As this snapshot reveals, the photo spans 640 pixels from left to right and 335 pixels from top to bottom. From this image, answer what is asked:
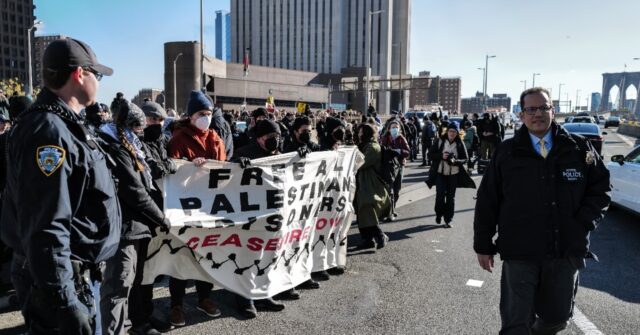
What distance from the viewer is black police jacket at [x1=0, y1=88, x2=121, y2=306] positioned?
2.03m

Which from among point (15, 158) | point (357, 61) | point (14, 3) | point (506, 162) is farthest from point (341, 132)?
point (14, 3)

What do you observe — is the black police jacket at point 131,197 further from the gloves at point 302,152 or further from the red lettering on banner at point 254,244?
the gloves at point 302,152

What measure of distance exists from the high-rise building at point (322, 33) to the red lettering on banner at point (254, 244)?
126 meters

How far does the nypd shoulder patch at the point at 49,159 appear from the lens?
204 centimetres

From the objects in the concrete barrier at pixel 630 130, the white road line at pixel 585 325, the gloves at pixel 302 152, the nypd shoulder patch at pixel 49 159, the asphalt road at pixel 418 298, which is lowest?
the asphalt road at pixel 418 298

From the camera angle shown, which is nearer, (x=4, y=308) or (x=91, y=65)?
(x=91, y=65)

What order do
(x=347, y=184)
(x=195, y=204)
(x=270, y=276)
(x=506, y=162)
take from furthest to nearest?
(x=347, y=184)
(x=270, y=276)
(x=195, y=204)
(x=506, y=162)

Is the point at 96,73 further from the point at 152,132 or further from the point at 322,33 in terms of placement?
the point at 322,33

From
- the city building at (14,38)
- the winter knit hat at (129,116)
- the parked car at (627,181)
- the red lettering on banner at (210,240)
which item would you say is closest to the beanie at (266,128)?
the red lettering on banner at (210,240)

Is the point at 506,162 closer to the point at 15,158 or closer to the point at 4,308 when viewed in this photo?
the point at 15,158

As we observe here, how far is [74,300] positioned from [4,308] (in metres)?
3.44

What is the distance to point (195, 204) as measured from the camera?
4582 mm

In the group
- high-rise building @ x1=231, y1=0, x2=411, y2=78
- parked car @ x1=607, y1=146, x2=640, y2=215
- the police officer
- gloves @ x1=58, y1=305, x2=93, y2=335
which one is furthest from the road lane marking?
high-rise building @ x1=231, y1=0, x2=411, y2=78

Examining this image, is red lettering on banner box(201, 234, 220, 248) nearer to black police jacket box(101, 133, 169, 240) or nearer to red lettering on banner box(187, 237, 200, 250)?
red lettering on banner box(187, 237, 200, 250)
